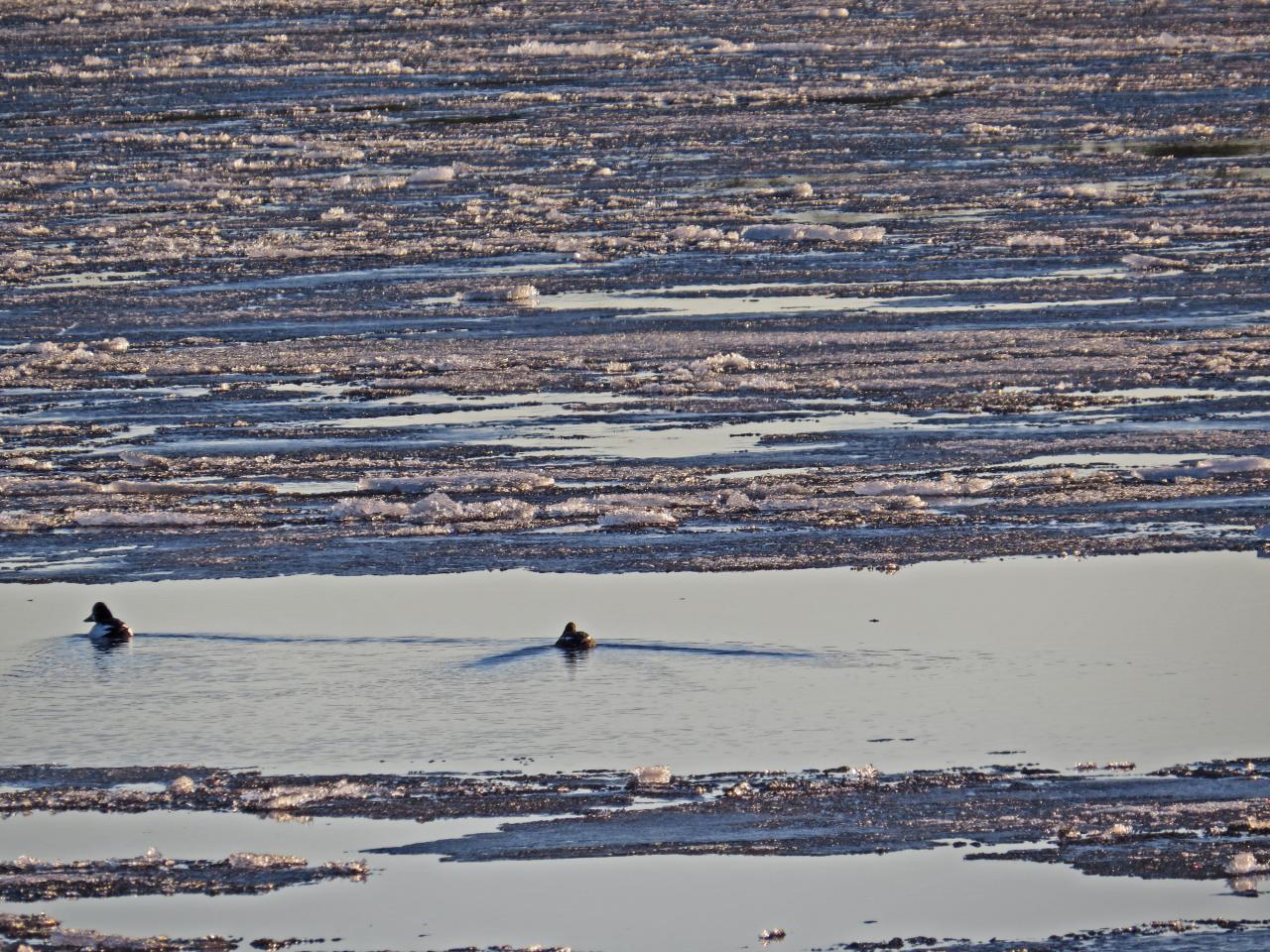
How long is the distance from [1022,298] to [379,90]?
13.0m

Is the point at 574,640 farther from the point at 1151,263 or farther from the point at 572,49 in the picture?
the point at 572,49

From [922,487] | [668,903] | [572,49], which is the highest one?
[572,49]

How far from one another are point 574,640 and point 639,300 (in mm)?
7306

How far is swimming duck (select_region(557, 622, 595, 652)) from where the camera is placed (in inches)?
368

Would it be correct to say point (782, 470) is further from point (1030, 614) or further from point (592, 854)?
point (592, 854)

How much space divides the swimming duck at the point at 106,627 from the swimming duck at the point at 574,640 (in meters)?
1.81

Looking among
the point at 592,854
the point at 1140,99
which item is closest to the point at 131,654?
the point at 592,854

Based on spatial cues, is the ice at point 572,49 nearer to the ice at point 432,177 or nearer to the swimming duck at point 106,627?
the ice at point 432,177

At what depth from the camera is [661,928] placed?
270 inches

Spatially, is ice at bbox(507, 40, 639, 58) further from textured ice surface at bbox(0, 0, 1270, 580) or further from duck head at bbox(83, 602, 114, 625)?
duck head at bbox(83, 602, 114, 625)

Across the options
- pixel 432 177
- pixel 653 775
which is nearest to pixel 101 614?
pixel 653 775

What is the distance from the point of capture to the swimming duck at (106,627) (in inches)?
386

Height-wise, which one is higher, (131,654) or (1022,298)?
(1022,298)

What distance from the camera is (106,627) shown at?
9.80 meters
